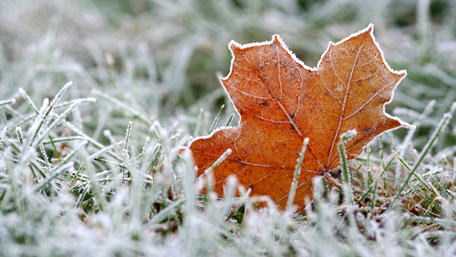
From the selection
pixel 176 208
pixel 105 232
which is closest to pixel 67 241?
pixel 105 232

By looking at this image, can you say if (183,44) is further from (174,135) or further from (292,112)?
(292,112)

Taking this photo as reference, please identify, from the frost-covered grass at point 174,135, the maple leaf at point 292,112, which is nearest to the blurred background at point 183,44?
the frost-covered grass at point 174,135

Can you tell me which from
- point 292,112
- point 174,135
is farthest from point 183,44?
point 292,112

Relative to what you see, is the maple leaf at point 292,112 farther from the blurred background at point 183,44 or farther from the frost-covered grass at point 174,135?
the blurred background at point 183,44

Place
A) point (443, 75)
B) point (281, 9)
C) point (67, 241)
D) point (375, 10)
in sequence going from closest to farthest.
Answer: point (67, 241) < point (443, 75) < point (375, 10) < point (281, 9)

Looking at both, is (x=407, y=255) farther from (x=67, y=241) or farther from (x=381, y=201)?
(x=67, y=241)

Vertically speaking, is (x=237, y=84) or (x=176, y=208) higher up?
(x=237, y=84)

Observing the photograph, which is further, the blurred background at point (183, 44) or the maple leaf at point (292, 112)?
the blurred background at point (183, 44)

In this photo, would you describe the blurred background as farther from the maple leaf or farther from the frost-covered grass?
the maple leaf
